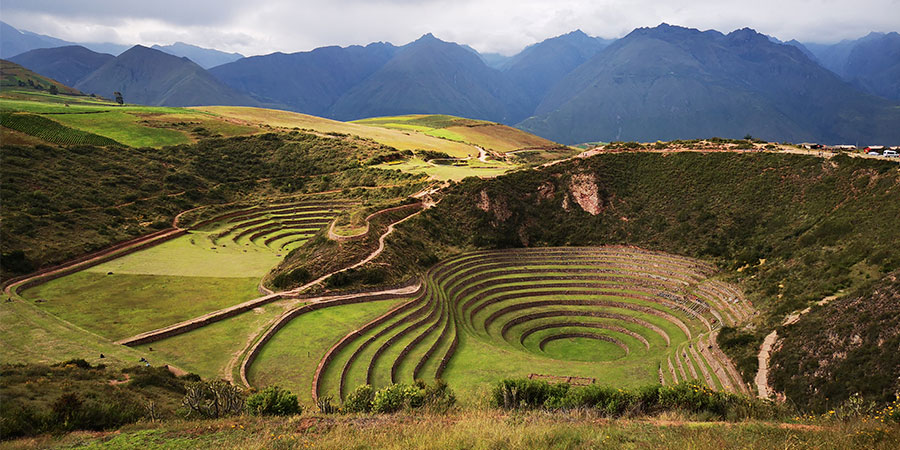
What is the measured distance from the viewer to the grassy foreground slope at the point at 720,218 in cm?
2944

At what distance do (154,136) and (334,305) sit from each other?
6661cm

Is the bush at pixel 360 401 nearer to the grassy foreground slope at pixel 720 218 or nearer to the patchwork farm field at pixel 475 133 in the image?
the grassy foreground slope at pixel 720 218

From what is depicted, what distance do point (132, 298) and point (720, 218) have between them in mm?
54694

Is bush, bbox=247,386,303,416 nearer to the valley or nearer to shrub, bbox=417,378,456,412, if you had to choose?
the valley

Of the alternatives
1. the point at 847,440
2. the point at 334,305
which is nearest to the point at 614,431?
the point at 847,440

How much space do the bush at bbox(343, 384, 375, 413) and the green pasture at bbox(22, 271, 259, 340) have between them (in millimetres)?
16950

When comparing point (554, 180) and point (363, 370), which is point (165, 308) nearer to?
point (363, 370)

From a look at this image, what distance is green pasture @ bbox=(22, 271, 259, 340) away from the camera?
1086 inches

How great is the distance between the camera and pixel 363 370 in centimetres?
2469

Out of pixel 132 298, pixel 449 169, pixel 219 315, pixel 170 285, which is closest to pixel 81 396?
pixel 219 315

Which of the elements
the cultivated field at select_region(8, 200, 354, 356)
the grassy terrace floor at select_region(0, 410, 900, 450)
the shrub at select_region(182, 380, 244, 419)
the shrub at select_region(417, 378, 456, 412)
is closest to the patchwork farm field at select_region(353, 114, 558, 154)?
the cultivated field at select_region(8, 200, 354, 356)

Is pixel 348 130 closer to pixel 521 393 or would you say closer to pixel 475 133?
pixel 475 133

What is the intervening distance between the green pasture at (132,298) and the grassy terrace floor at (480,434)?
16593 mm

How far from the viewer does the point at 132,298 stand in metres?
31.4
